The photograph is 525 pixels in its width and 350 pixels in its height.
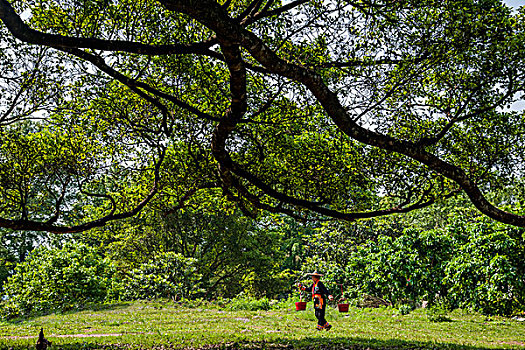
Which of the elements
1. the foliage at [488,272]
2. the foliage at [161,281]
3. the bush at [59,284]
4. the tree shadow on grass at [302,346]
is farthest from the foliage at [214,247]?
the tree shadow on grass at [302,346]

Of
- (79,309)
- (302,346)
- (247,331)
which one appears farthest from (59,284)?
(302,346)

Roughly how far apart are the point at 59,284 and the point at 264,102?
543 inches

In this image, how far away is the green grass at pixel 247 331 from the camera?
331 inches

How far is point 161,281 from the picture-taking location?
20.9m

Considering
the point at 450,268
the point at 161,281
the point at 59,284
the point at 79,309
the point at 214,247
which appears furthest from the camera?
the point at 214,247

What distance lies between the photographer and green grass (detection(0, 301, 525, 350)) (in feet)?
27.6

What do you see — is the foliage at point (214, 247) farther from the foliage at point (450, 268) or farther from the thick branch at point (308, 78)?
the thick branch at point (308, 78)

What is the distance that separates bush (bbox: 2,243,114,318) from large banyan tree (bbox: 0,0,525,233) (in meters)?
7.96

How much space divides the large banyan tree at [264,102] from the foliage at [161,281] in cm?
1034

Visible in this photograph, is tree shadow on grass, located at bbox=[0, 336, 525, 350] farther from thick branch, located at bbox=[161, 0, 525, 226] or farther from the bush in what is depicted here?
the bush

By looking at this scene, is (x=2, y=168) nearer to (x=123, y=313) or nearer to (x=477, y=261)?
(x=123, y=313)

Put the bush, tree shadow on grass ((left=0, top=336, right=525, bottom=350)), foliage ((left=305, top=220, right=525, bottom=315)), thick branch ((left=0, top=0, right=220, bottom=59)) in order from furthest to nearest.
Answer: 1. the bush
2. foliage ((left=305, top=220, right=525, bottom=315))
3. tree shadow on grass ((left=0, top=336, right=525, bottom=350))
4. thick branch ((left=0, top=0, right=220, bottom=59))

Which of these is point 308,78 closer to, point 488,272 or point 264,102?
point 264,102

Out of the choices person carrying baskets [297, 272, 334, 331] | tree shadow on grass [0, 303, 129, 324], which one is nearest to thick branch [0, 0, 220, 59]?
person carrying baskets [297, 272, 334, 331]
